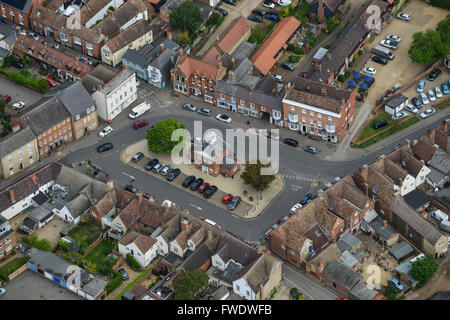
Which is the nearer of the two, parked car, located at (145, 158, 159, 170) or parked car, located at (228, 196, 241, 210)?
parked car, located at (228, 196, 241, 210)

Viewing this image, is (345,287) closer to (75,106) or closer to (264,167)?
(264,167)

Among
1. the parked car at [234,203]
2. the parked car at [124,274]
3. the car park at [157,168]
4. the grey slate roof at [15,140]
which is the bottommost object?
the parked car at [124,274]

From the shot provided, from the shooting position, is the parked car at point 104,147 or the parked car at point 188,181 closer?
the parked car at point 188,181

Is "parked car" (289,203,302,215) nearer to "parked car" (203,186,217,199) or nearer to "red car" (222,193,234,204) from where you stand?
"red car" (222,193,234,204)

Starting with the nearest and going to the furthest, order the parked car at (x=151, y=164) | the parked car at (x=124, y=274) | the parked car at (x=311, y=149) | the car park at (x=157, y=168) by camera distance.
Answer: the parked car at (x=124, y=274)
the car park at (x=157, y=168)
the parked car at (x=151, y=164)
the parked car at (x=311, y=149)

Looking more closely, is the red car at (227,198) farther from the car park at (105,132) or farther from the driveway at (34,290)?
the driveway at (34,290)

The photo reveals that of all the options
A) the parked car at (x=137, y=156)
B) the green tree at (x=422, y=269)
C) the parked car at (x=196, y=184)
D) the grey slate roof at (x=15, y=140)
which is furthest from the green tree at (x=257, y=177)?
the grey slate roof at (x=15, y=140)

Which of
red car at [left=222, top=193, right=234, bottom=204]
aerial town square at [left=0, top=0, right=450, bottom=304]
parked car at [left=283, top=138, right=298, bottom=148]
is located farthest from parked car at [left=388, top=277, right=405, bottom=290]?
parked car at [left=283, top=138, right=298, bottom=148]
